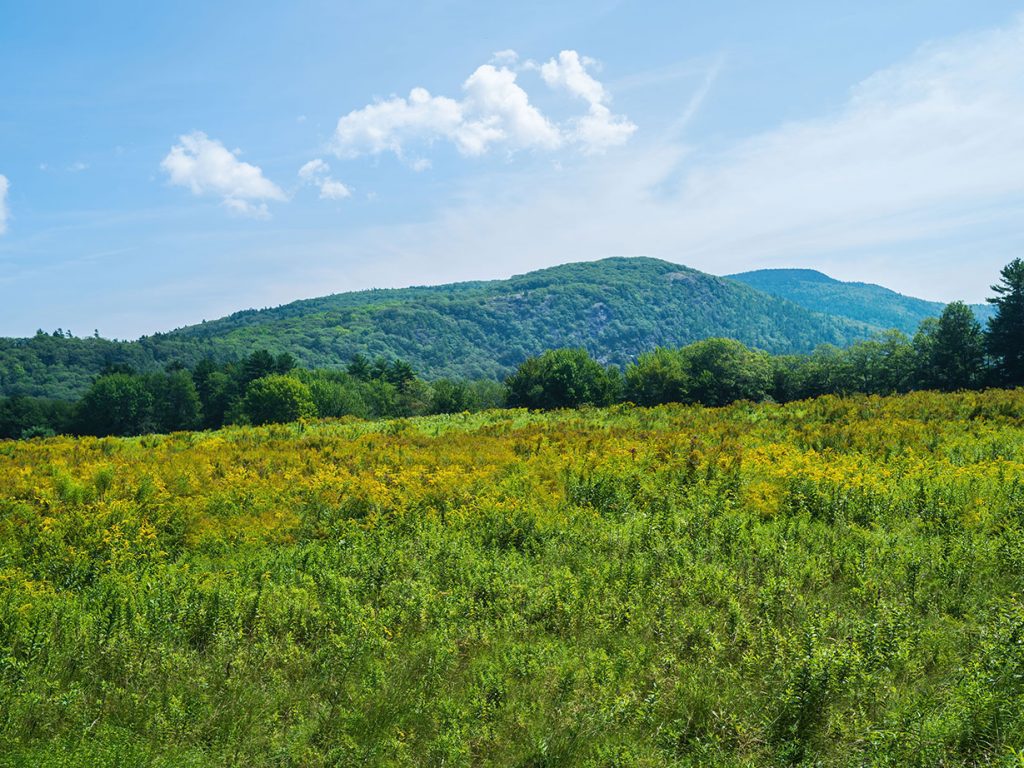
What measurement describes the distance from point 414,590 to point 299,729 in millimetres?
2424

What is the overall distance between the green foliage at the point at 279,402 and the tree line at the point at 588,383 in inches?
4.1

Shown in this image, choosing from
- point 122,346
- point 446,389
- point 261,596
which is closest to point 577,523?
point 261,596

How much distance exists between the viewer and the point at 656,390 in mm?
57562

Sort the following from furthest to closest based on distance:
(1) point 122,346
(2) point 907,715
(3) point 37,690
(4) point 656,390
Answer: (1) point 122,346 < (4) point 656,390 < (3) point 37,690 < (2) point 907,715

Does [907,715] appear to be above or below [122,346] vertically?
below

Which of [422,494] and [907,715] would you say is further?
[422,494]

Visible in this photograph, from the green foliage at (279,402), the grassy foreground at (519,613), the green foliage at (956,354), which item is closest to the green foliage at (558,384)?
the green foliage at (279,402)

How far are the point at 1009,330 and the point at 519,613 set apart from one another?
5807 cm

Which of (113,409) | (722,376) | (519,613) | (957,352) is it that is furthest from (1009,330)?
(113,409)

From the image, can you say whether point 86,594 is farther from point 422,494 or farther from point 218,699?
point 422,494

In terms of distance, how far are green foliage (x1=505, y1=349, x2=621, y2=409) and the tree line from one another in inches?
4.6

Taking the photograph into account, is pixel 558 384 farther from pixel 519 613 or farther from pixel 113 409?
pixel 113 409

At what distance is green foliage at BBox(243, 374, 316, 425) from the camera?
5772 centimetres

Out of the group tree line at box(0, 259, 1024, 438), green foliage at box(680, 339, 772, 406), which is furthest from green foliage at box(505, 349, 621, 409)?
green foliage at box(680, 339, 772, 406)
